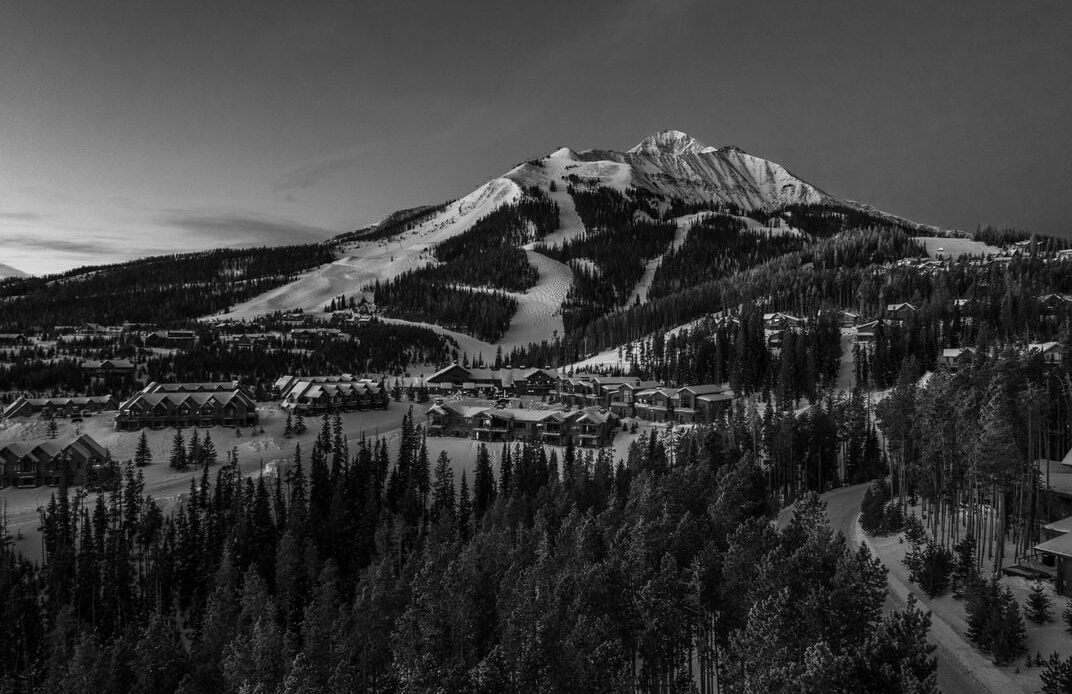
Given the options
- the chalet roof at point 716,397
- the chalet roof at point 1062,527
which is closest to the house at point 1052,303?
the chalet roof at point 716,397

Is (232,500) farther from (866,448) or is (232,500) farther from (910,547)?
(866,448)

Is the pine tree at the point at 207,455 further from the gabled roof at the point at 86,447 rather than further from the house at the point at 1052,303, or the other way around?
the house at the point at 1052,303

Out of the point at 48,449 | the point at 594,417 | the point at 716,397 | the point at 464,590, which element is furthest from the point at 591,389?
the point at 464,590

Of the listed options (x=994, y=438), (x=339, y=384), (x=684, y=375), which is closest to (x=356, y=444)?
(x=339, y=384)

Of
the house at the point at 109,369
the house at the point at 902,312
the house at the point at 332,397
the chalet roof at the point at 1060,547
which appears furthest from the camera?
→ the house at the point at 109,369

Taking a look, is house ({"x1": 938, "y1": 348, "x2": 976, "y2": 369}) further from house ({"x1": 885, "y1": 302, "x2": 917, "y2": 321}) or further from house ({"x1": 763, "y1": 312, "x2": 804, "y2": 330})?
house ({"x1": 763, "y1": 312, "x2": 804, "y2": 330})
